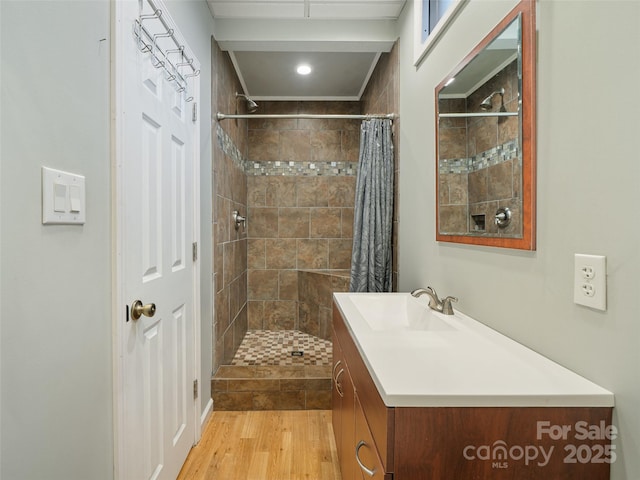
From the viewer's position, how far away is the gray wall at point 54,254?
2.27 feet

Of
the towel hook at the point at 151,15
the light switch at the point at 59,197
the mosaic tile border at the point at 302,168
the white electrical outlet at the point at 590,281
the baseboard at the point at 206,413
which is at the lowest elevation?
the baseboard at the point at 206,413

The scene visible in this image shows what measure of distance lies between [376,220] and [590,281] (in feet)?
5.33

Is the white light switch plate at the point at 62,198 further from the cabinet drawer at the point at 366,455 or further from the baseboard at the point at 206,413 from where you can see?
the baseboard at the point at 206,413

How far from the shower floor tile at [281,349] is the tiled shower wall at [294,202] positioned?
0.67 ft

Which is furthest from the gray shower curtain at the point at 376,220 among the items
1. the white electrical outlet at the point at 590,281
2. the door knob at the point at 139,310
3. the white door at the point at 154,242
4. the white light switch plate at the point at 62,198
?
the white light switch plate at the point at 62,198

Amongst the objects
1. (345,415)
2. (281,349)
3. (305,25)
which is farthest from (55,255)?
(281,349)

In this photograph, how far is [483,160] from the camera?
4.22ft

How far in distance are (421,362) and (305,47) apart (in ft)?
7.46

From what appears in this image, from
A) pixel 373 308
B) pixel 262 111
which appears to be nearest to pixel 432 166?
pixel 373 308

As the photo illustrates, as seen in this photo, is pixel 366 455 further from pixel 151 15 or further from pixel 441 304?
pixel 151 15

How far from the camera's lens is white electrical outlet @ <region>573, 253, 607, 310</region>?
0.75 metres

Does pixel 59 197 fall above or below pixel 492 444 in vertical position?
above

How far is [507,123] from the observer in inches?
43.8

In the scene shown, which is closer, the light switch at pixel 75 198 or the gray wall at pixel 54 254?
the gray wall at pixel 54 254
